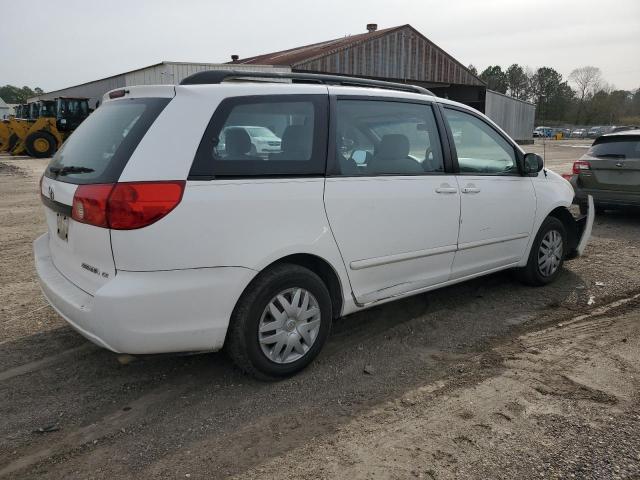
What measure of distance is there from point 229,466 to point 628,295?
4.24 metres

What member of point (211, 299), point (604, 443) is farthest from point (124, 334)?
point (604, 443)

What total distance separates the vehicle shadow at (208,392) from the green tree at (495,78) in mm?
96081

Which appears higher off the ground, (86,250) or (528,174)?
(528,174)

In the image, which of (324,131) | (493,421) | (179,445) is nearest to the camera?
(179,445)

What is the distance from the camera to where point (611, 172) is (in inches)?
340

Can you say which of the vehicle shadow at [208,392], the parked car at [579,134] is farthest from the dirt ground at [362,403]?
the parked car at [579,134]

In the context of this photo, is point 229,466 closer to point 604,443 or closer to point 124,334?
point 124,334

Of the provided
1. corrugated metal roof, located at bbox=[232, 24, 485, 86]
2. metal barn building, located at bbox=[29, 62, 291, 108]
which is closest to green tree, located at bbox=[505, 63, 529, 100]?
corrugated metal roof, located at bbox=[232, 24, 485, 86]

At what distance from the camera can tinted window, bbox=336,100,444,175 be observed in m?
3.63

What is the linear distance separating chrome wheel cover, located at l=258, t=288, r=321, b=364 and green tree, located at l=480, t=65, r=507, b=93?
96844 mm

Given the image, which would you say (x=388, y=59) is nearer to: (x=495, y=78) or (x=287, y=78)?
(x=287, y=78)

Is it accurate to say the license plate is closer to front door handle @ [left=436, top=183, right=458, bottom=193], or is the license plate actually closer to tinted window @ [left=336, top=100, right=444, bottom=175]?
tinted window @ [left=336, top=100, right=444, bottom=175]

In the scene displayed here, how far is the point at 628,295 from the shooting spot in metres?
5.13

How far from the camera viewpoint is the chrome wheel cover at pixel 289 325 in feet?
10.7
